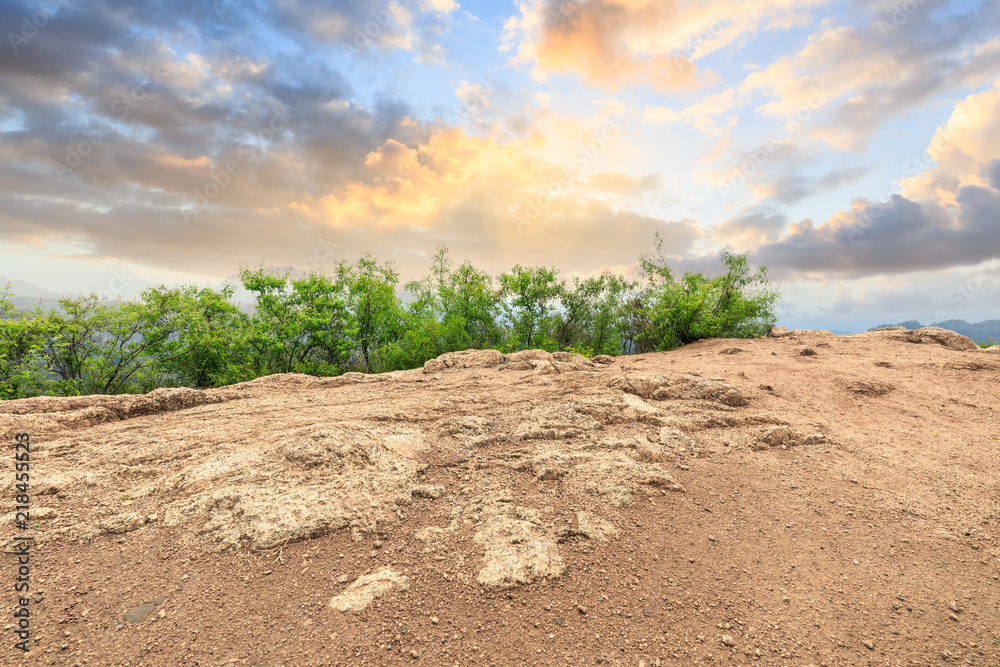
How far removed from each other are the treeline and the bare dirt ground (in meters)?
13.2

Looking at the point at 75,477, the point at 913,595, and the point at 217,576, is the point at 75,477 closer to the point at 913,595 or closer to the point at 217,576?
the point at 217,576

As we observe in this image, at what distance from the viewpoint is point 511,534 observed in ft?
15.6

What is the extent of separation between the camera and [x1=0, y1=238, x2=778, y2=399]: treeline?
18.9 metres

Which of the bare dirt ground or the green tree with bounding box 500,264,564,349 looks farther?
the green tree with bounding box 500,264,564,349

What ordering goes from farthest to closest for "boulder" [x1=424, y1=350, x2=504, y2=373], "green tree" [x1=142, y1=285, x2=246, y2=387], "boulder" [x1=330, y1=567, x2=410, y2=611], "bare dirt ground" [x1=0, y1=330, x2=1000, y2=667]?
"green tree" [x1=142, y1=285, x2=246, y2=387]
"boulder" [x1=424, y1=350, x2=504, y2=373]
"boulder" [x1=330, y1=567, x2=410, y2=611]
"bare dirt ground" [x1=0, y1=330, x2=1000, y2=667]

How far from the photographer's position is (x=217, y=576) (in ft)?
13.9

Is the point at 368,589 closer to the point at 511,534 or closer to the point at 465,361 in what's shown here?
the point at 511,534

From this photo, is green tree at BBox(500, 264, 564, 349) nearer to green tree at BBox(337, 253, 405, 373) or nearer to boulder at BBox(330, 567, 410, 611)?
green tree at BBox(337, 253, 405, 373)

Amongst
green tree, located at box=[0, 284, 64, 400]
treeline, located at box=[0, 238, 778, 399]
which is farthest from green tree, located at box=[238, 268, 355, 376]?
green tree, located at box=[0, 284, 64, 400]

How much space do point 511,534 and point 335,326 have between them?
941 inches

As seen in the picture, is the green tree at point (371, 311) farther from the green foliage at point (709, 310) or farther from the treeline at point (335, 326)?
the green foliage at point (709, 310)

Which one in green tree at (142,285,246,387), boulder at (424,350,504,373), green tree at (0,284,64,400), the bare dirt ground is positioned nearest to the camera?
the bare dirt ground

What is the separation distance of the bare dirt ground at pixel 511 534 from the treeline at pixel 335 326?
1320 cm

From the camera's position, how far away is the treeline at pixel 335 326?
18.9 metres
